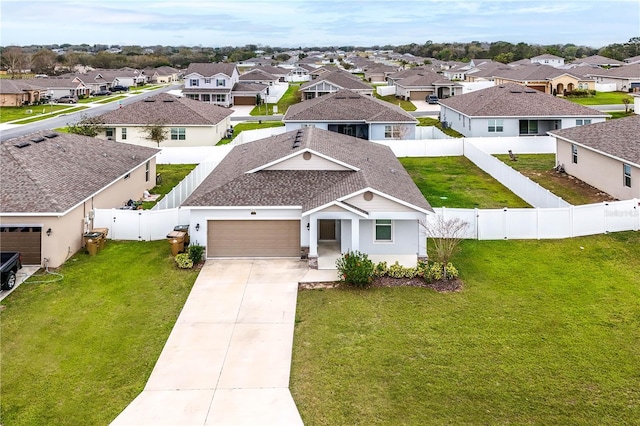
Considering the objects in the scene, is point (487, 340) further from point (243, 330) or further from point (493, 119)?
point (493, 119)

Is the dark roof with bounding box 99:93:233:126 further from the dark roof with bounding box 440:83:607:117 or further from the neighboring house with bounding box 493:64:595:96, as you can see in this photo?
the neighboring house with bounding box 493:64:595:96

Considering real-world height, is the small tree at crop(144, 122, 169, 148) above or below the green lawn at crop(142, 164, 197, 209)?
above

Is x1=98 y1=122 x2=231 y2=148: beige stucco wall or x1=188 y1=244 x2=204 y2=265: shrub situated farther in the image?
x1=98 y1=122 x2=231 y2=148: beige stucco wall

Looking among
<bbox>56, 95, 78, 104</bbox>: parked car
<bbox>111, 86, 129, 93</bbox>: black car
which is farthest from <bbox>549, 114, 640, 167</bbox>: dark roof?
<bbox>111, 86, 129, 93</bbox>: black car

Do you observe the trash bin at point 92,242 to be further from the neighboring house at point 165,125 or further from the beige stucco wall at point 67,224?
the neighboring house at point 165,125

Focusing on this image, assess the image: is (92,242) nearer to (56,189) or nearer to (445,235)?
(56,189)

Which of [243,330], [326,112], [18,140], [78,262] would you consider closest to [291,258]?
[243,330]

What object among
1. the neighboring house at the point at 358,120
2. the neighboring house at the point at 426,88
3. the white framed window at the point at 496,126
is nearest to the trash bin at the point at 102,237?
the neighboring house at the point at 358,120
